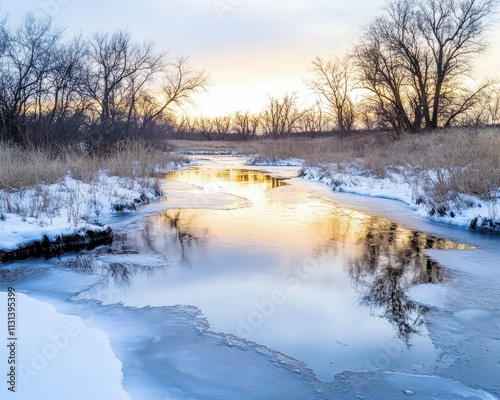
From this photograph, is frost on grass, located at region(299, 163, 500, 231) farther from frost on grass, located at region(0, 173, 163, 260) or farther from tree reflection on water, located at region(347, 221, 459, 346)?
frost on grass, located at region(0, 173, 163, 260)

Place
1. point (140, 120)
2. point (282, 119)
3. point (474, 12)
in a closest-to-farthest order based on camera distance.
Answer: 1. point (474, 12)
2. point (140, 120)
3. point (282, 119)

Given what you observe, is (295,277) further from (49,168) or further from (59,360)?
(49,168)

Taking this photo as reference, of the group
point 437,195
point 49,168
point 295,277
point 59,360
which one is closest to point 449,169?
point 437,195

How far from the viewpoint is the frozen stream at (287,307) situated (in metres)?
2.59

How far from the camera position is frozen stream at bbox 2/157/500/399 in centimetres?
259

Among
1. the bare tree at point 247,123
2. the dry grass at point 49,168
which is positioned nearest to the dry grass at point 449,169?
the dry grass at point 49,168

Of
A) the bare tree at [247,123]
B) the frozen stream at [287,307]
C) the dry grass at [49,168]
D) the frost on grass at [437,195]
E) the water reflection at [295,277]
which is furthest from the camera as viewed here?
the bare tree at [247,123]

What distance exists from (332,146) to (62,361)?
25.9m

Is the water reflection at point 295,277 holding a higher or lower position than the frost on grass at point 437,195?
lower

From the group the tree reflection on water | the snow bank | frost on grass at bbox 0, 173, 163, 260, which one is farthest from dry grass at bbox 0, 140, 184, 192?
the tree reflection on water

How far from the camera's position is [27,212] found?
6.57m

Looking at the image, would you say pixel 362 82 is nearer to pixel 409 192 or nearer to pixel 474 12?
pixel 474 12

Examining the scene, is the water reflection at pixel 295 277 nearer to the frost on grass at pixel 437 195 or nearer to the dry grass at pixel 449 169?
the frost on grass at pixel 437 195

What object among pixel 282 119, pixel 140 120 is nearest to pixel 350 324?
pixel 140 120
